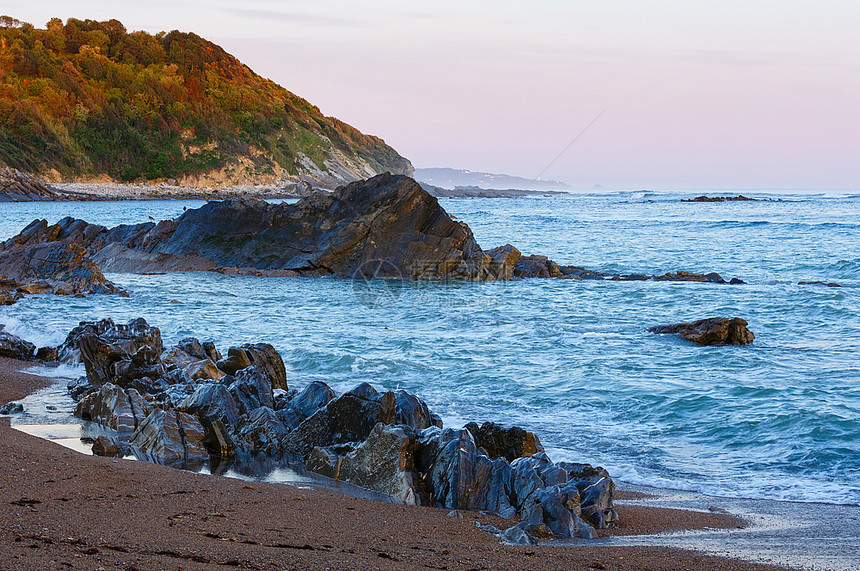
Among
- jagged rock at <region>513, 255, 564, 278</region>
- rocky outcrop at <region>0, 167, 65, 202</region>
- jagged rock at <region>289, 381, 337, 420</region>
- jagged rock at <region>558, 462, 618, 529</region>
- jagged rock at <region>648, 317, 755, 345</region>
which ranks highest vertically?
rocky outcrop at <region>0, 167, 65, 202</region>

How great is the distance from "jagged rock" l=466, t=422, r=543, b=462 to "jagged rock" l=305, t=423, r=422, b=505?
695 mm

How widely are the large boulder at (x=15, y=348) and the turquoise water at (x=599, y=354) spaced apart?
123cm

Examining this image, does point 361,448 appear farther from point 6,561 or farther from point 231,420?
point 6,561

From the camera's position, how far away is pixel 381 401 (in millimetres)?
6723

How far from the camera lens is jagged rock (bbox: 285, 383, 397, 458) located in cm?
669

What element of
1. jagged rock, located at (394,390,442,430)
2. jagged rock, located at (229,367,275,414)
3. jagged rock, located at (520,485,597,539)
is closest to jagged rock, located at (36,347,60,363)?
jagged rock, located at (229,367,275,414)

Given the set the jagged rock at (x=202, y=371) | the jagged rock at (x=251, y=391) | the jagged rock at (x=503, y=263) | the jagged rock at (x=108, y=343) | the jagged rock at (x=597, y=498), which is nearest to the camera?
the jagged rock at (x=597, y=498)

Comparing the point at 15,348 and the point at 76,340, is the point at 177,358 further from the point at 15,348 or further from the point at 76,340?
the point at 15,348

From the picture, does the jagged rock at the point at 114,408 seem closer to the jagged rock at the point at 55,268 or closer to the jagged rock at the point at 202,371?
the jagged rock at the point at 202,371

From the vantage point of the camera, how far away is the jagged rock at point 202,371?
8906 millimetres

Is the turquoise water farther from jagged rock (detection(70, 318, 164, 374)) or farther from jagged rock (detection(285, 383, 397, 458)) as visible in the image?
jagged rock (detection(70, 318, 164, 374))

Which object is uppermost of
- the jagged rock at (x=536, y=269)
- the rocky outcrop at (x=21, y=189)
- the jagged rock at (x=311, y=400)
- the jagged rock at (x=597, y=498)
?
the rocky outcrop at (x=21, y=189)

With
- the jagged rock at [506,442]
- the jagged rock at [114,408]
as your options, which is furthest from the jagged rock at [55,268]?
the jagged rock at [506,442]

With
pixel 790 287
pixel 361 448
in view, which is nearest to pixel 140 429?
pixel 361 448
